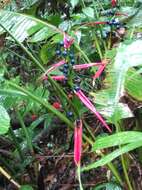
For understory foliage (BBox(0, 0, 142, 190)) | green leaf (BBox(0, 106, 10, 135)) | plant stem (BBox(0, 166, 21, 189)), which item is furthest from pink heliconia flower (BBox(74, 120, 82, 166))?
plant stem (BBox(0, 166, 21, 189))

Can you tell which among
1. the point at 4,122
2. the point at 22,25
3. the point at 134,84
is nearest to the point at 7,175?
the point at 4,122


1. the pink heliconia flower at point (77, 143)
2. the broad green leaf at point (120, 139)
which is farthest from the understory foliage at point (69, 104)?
the broad green leaf at point (120, 139)

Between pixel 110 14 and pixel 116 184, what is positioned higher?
pixel 110 14

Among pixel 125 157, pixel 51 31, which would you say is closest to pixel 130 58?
pixel 125 157

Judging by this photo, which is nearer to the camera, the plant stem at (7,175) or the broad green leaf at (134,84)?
the broad green leaf at (134,84)

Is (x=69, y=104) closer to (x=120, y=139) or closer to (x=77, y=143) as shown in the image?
(x=77, y=143)

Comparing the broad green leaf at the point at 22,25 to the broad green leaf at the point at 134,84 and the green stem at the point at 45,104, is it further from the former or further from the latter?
the broad green leaf at the point at 134,84

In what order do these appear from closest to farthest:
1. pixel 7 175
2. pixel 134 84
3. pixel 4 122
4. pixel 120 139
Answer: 1. pixel 120 139
2. pixel 134 84
3. pixel 4 122
4. pixel 7 175

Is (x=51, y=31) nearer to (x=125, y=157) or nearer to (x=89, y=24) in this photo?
(x=89, y=24)
